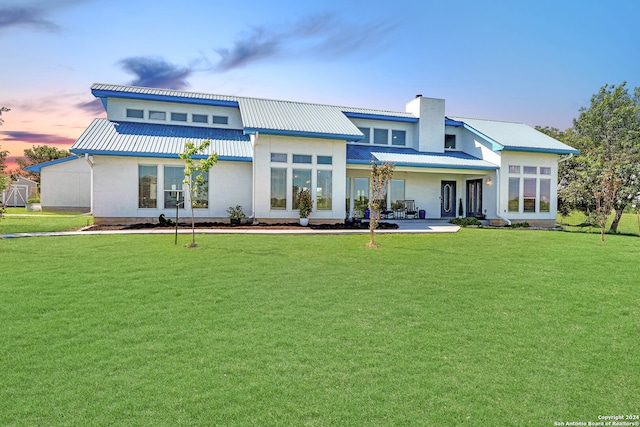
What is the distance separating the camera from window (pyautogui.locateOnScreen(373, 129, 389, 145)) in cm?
2238

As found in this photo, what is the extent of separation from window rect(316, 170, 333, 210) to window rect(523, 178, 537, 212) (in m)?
11.1

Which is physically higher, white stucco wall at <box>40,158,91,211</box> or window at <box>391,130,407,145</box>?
window at <box>391,130,407,145</box>

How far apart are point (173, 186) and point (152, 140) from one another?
236cm

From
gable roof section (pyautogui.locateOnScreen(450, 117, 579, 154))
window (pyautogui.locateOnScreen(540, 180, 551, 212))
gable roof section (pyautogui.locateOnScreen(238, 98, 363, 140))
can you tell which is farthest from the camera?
window (pyautogui.locateOnScreen(540, 180, 551, 212))

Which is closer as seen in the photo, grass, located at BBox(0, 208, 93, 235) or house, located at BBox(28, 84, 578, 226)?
grass, located at BBox(0, 208, 93, 235)

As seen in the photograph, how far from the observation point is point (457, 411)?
3221 millimetres

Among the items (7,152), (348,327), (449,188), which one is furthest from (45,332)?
(449,188)

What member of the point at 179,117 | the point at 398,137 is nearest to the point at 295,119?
the point at 179,117

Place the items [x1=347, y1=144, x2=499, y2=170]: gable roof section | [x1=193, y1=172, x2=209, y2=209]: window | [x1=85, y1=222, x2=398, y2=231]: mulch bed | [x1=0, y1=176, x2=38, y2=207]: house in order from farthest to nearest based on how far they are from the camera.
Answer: [x1=0, y1=176, x2=38, y2=207]: house → [x1=347, y1=144, x2=499, y2=170]: gable roof section → [x1=193, y1=172, x2=209, y2=209]: window → [x1=85, y1=222, x2=398, y2=231]: mulch bed

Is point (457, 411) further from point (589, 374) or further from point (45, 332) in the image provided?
point (45, 332)

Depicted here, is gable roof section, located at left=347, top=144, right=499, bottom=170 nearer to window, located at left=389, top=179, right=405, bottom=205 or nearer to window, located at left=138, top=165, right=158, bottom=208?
window, located at left=389, top=179, right=405, bottom=205

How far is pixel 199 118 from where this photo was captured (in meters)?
20.5

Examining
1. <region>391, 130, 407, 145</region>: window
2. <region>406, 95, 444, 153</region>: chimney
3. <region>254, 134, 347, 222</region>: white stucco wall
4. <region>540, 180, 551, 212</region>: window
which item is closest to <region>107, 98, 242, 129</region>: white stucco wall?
<region>254, 134, 347, 222</region>: white stucco wall

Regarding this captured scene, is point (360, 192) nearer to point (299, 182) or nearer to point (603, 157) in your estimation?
point (299, 182)
